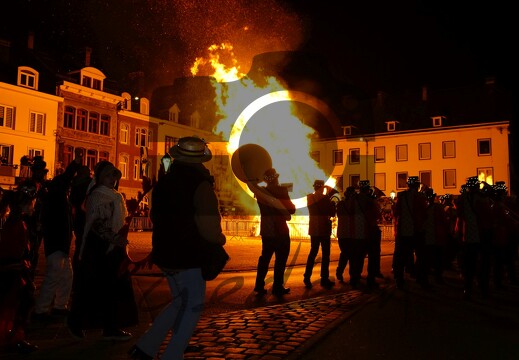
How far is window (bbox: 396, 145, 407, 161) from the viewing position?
1934 inches

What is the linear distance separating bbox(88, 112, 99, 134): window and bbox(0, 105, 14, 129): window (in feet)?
22.0

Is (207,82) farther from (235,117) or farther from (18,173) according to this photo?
(18,173)

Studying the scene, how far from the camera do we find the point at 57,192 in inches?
248

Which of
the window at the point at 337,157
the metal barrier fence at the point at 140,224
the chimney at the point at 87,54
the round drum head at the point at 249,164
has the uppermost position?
the chimney at the point at 87,54

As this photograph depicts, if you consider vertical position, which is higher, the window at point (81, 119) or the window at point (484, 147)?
the window at point (81, 119)

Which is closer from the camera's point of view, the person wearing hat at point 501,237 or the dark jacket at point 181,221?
the dark jacket at point 181,221

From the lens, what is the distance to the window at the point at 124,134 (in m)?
44.2

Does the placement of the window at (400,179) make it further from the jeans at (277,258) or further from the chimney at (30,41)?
the jeans at (277,258)

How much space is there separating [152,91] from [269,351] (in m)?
47.3

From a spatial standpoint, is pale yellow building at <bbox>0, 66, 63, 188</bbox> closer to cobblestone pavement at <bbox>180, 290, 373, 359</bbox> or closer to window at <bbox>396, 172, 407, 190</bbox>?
window at <bbox>396, 172, 407, 190</bbox>

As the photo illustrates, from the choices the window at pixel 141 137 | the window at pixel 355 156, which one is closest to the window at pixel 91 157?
the window at pixel 141 137

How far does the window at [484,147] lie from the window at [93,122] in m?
32.0

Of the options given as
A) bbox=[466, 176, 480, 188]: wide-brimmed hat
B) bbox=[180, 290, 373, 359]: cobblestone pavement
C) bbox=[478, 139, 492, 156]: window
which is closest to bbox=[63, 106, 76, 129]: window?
bbox=[478, 139, 492, 156]: window

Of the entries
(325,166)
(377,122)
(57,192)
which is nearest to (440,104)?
(377,122)
